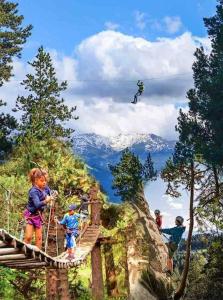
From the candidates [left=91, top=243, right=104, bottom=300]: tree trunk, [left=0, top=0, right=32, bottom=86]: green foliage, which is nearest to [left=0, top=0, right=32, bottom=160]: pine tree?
[left=0, top=0, right=32, bottom=86]: green foliage

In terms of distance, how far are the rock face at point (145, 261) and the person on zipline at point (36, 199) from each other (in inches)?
486

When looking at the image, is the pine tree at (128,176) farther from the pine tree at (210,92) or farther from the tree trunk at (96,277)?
the tree trunk at (96,277)

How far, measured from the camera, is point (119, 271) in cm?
2134

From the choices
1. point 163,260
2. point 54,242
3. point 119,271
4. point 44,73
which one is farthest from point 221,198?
point 54,242

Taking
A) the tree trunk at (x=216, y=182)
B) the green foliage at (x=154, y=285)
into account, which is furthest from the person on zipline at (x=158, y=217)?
the tree trunk at (x=216, y=182)

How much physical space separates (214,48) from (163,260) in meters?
20.4

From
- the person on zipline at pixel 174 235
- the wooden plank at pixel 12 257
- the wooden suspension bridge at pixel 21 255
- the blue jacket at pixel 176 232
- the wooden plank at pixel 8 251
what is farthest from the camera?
the blue jacket at pixel 176 232

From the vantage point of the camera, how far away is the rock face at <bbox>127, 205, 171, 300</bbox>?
67.2ft

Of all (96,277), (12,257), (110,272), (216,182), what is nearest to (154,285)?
(110,272)

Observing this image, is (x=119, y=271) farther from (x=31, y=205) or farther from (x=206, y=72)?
(x=206, y=72)

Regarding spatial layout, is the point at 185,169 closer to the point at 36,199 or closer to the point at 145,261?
the point at 145,261

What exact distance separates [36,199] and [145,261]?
1430 centimetres

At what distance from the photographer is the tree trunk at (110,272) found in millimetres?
20891

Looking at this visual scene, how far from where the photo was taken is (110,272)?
21.2m
